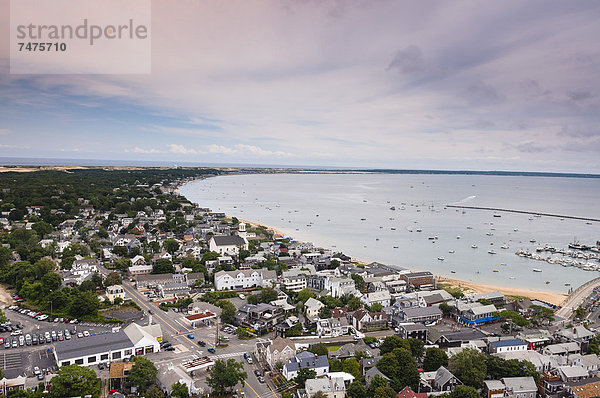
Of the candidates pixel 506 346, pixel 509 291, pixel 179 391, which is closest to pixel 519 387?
pixel 506 346

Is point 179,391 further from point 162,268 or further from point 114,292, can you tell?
point 162,268

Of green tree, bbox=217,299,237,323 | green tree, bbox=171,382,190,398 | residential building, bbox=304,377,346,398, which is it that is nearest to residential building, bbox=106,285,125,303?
green tree, bbox=217,299,237,323

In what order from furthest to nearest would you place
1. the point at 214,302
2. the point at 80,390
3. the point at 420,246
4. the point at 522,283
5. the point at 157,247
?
1. the point at 420,246
2. the point at 157,247
3. the point at 522,283
4. the point at 214,302
5. the point at 80,390

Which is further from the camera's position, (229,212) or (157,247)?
(229,212)

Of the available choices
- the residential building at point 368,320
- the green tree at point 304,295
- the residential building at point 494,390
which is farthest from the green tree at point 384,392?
the green tree at point 304,295

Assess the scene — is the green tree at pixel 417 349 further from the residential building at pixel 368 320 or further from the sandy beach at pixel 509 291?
the sandy beach at pixel 509 291

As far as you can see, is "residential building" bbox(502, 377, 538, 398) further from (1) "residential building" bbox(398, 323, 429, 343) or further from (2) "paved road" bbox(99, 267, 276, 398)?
Result: (2) "paved road" bbox(99, 267, 276, 398)

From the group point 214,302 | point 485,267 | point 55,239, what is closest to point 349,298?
point 214,302

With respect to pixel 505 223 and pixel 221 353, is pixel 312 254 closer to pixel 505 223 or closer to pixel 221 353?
pixel 221 353
